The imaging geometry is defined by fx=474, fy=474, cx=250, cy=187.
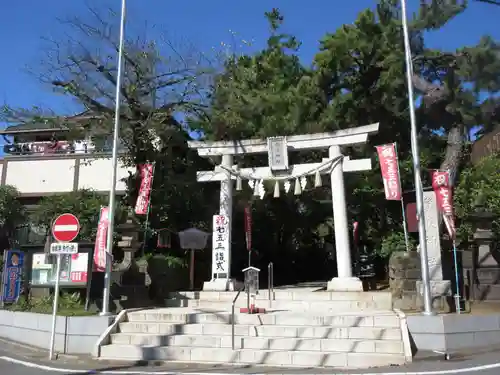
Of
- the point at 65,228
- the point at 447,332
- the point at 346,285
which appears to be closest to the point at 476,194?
the point at 346,285

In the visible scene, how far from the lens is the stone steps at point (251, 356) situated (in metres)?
8.77

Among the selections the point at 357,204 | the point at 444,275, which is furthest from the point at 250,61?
the point at 444,275

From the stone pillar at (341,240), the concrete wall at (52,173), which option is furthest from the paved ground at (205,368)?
the concrete wall at (52,173)

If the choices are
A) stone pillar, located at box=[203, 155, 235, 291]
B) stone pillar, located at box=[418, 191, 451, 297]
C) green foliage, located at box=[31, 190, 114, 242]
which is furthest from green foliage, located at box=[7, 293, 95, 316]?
stone pillar, located at box=[418, 191, 451, 297]

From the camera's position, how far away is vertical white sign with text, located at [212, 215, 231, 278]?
50.6ft

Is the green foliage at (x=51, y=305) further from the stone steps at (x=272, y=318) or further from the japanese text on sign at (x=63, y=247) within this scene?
the japanese text on sign at (x=63, y=247)

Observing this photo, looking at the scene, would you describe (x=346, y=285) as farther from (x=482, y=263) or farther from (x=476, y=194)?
(x=476, y=194)

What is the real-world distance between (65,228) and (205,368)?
405 centimetres

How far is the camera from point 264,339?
9727 millimetres

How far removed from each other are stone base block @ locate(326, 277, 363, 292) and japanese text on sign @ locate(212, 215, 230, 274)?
3513mm

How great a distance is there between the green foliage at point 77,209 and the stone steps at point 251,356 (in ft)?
33.1

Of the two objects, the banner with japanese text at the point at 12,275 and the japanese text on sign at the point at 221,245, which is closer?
the banner with japanese text at the point at 12,275

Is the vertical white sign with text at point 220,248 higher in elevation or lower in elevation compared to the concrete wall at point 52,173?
lower

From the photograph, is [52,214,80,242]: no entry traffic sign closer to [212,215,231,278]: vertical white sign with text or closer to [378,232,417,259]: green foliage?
[212,215,231,278]: vertical white sign with text
